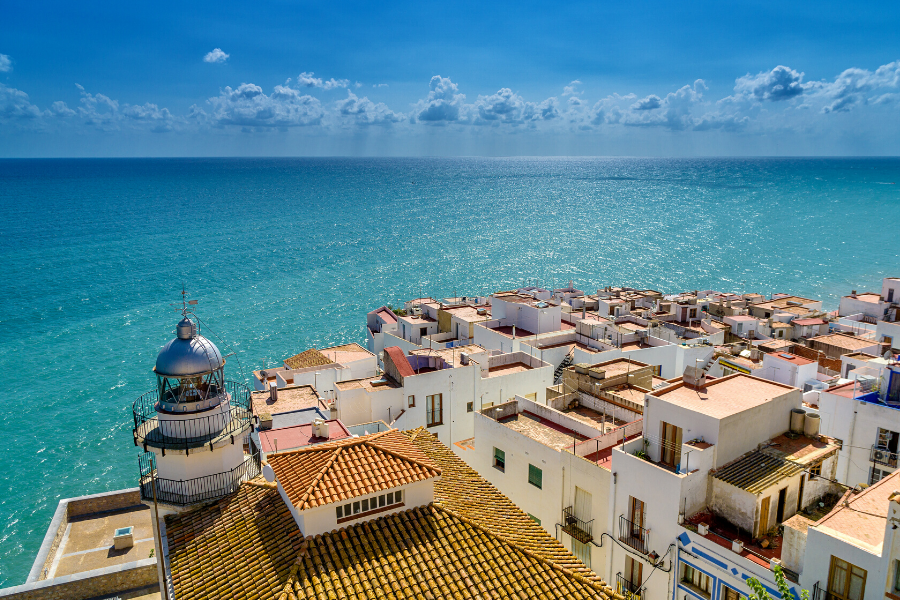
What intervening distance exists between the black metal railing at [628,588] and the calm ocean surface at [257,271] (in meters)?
30.5

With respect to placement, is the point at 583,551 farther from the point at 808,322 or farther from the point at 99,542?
the point at 808,322

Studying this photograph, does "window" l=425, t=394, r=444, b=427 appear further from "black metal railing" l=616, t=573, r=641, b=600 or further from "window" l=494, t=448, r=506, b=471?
"black metal railing" l=616, t=573, r=641, b=600

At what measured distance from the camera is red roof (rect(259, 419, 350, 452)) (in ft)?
74.5

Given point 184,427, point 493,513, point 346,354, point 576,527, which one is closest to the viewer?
point 184,427

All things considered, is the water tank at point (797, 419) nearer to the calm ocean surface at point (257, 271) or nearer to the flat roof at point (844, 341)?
the flat roof at point (844, 341)

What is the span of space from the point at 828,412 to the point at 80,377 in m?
59.8

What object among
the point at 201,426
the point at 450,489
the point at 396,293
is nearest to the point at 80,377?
the point at 396,293

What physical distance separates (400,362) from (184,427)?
18623mm

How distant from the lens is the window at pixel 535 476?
25.7 metres

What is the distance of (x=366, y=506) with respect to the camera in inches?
592

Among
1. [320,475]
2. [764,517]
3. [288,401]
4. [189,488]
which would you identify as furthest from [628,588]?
[288,401]

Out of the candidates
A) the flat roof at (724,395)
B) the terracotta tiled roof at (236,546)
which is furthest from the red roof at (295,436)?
the flat roof at (724,395)

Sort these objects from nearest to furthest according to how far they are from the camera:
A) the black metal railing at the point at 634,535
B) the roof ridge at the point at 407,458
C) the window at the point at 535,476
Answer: the roof ridge at the point at 407,458
the black metal railing at the point at 634,535
the window at the point at 535,476

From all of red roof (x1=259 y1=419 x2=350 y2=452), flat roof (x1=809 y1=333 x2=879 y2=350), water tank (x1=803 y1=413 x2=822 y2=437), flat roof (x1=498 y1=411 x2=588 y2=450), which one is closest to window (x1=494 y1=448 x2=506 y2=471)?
flat roof (x1=498 y1=411 x2=588 y2=450)
